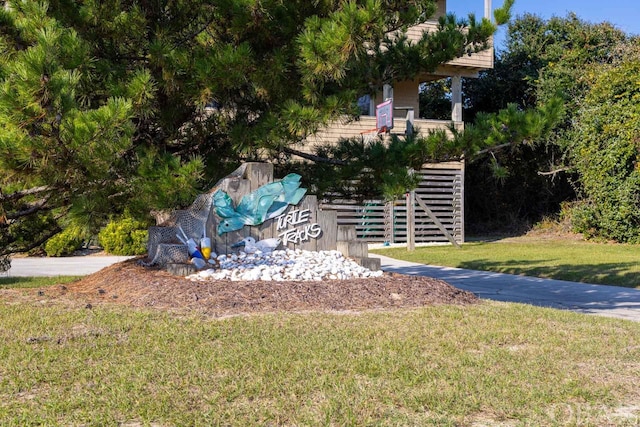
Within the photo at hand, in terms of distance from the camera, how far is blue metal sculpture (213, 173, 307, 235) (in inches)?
346

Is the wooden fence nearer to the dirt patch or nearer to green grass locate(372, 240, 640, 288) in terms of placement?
green grass locate(372, 240, 640, 288)

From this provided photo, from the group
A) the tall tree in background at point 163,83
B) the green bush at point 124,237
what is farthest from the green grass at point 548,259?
the green bush at point 124,237

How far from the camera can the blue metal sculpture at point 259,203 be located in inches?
346

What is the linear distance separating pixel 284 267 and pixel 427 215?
1214cm

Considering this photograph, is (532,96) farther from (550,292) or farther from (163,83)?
(163,83)

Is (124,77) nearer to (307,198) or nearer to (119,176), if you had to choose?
(119,176)

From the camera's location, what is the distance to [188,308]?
6727 millimetres

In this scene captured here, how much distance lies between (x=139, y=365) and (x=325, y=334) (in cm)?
162

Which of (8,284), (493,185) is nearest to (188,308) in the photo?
(8,284)

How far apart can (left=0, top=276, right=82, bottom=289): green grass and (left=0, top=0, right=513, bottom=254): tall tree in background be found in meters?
1.06

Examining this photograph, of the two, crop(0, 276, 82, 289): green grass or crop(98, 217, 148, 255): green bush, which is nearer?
crop(0, 276, 82, 289): green grass

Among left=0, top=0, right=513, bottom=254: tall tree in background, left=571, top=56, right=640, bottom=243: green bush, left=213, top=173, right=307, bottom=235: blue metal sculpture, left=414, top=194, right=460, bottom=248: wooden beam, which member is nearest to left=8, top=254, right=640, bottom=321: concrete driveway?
left=213, top=173, right=307, bottom=235: blue metal sculpture

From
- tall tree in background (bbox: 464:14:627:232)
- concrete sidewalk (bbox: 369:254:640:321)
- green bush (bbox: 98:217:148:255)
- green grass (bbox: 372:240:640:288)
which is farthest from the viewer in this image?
tall tree in background (bbox: 464:14:627:232)

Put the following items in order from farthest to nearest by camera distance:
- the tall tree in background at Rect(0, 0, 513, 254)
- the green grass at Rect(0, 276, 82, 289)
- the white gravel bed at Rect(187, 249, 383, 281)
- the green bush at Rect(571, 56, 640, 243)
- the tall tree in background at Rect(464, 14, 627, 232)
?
the tall tree in background at Rect(464, 14, 627, 232) < the green bush at Rect(571, 56, 640, 243) < the green grass at Rect(0, 276, 82, 289) < the white gravel bed at Rect(187, 249, 383, 281) < the tall tree in background at Rect(0, 0, 513, 254)
